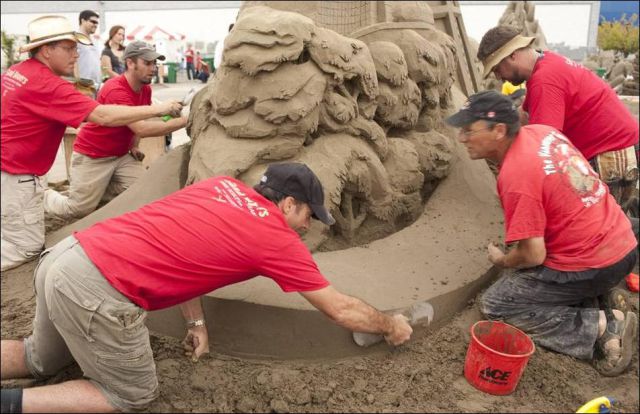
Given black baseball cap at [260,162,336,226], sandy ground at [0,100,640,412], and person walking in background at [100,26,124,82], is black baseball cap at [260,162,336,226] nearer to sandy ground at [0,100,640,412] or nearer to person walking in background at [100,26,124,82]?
sandy ground at [0,100,640,412]

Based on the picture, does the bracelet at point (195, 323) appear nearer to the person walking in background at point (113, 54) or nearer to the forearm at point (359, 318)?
the forearm at point (359, 318)

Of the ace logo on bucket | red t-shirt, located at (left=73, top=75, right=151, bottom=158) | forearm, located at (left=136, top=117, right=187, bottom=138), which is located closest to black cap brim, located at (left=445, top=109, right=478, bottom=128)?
the ace logo on bucket

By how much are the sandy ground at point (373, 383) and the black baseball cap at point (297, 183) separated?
32.5 inches

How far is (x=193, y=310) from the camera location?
2.44 metres

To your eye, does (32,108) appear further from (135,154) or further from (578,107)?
(578,107)

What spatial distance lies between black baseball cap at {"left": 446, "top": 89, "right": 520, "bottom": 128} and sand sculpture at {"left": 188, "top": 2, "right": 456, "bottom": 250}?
830mm

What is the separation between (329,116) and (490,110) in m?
0.99

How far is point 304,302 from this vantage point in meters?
2.47

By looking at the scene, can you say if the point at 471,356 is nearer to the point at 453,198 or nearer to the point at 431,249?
the point at 431,249

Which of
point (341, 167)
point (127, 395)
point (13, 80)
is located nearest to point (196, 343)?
point (127, 395)

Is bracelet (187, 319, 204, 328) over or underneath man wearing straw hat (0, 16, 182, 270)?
underneath

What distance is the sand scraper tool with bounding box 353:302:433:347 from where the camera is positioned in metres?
2.46

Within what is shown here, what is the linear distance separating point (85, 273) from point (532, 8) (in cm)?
1190

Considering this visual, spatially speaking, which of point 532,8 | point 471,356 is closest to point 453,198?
point 471,356
